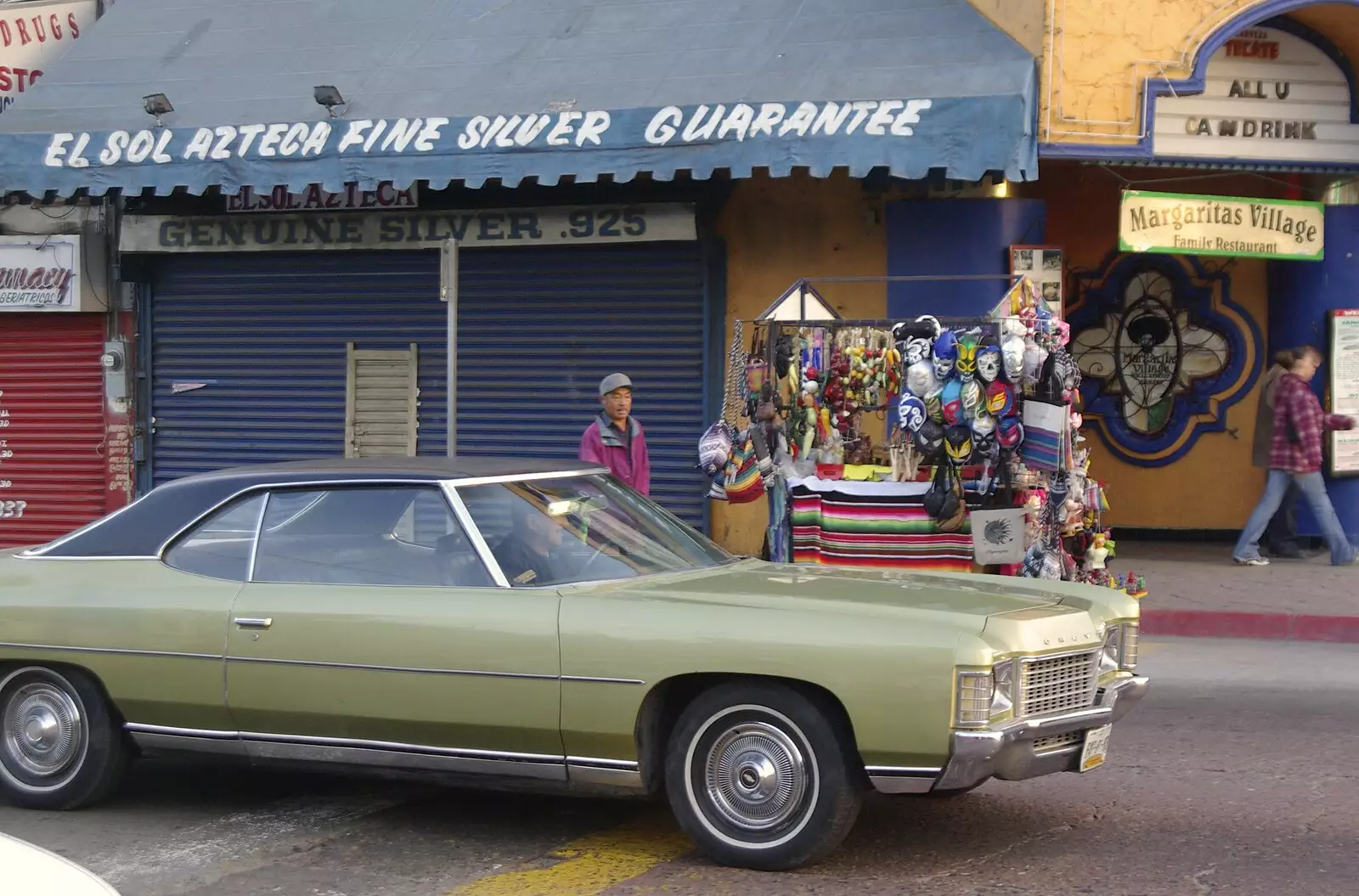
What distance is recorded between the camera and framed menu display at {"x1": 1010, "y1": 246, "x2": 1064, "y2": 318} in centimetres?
1295

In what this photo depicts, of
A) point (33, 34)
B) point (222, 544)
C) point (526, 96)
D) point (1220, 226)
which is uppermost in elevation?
point (33, 34)

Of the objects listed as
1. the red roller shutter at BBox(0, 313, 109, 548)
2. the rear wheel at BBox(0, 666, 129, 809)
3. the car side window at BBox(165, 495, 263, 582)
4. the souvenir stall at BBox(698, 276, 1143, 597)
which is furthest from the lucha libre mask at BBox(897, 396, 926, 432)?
the red roller shutter at BBox(0, 313, 109, 548)

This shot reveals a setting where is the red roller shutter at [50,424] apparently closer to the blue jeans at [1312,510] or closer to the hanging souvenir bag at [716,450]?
the hanging souvenir bag at [716,450]

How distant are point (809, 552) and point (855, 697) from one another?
17.4ft

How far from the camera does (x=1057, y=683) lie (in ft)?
17.3

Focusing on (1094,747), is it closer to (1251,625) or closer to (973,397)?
(973,397)

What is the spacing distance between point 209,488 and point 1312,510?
9.57 m

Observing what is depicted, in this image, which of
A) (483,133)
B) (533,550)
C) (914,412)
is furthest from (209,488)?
(483,133)

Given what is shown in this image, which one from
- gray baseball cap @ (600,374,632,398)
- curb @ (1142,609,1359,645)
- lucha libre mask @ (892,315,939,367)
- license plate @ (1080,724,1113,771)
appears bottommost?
curb @ (1142,609,1359,645)

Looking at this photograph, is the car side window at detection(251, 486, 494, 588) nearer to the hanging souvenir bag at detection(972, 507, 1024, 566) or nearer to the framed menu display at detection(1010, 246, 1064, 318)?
the hanging souvenir bag at detection(972, 507, 1024, 566)

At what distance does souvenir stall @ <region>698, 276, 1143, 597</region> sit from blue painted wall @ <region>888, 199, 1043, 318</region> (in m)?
2.25

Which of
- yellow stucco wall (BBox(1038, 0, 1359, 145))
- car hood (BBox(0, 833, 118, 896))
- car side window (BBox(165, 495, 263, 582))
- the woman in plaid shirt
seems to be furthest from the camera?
the woman in plaid shirt

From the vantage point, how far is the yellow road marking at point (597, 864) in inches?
201

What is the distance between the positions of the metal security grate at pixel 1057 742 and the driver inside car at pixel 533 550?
1691 mm
